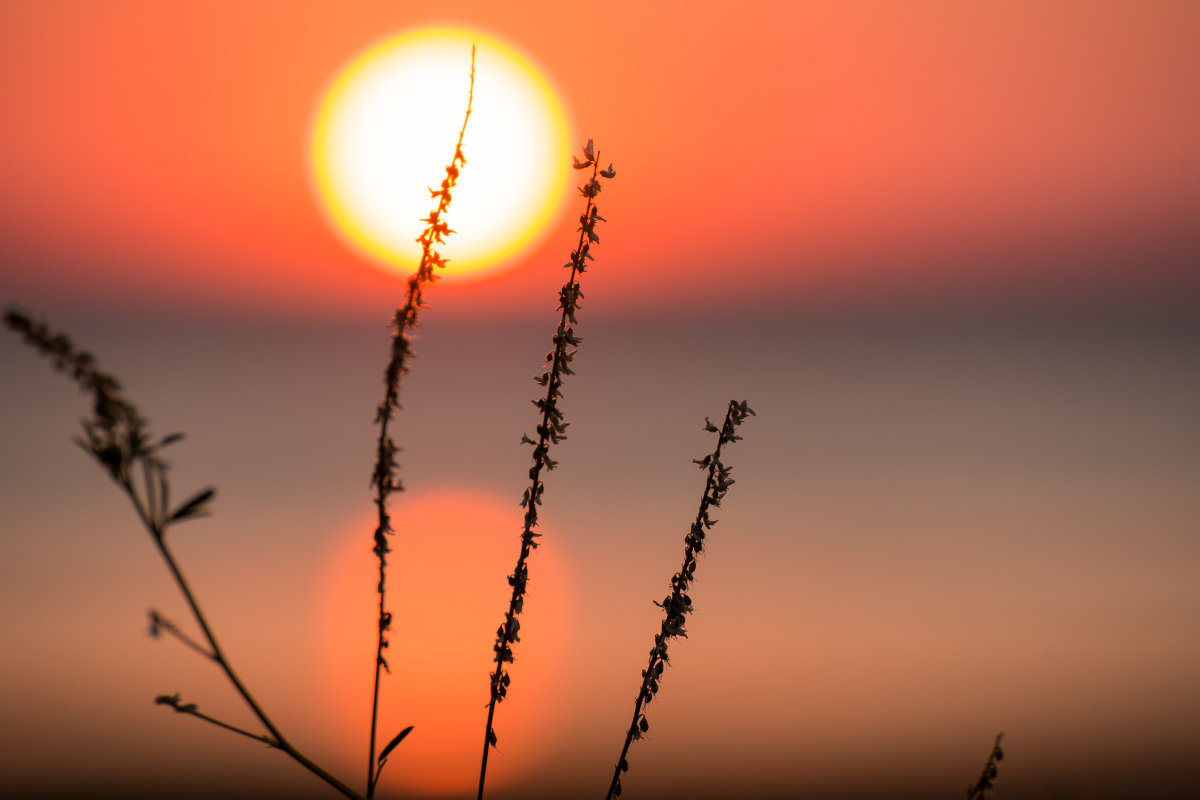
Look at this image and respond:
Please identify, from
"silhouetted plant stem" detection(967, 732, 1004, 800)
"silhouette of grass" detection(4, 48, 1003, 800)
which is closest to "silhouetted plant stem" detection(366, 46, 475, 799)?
"silhouette of grass" detection(4, 48, 1003, 800)

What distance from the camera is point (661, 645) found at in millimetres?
3268

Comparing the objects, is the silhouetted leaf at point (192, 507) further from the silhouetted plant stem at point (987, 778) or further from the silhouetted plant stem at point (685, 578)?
the silhouetted plant stem at point (987, 778)

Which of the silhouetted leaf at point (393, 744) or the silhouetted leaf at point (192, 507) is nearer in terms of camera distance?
the silhouetted leaf at point (192, 507)

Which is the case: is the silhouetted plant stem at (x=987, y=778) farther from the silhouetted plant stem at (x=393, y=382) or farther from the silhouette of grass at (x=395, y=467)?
the silhouetted plant stem at (x=393, y=382)

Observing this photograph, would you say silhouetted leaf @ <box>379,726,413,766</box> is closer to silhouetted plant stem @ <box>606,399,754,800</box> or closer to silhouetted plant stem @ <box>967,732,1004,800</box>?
silhouetted plant stem @ <box>606,399,754,800</box>

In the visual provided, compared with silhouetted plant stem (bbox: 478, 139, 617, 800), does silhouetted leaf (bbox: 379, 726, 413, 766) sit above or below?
below

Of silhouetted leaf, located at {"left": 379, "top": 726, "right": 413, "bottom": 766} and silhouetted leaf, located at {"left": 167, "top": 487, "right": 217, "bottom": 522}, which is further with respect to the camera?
silhouetted leaf, located at {"left": 379, "top": 726, "right": 413, "bottom": 766}

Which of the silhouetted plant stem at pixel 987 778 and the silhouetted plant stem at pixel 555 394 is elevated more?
the silhouetted plant stem at pixel 555 394

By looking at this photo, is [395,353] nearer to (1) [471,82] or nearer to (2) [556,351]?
(2) [556,351]

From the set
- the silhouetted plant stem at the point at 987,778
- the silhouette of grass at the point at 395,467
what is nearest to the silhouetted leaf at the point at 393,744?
the silhouette of grass at the point at 395,467

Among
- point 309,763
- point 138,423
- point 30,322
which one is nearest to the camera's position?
point 30,322

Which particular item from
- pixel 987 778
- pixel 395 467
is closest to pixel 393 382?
pixel 395 467

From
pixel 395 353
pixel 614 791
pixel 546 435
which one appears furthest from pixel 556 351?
Result: pixel 614 791

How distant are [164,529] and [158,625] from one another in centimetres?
21
